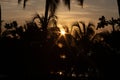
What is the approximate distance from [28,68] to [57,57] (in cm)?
301

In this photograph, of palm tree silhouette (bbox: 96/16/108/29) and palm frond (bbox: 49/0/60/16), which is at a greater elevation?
palm frond (bbox: 49/0/60/16)

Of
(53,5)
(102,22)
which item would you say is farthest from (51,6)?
(102,22)

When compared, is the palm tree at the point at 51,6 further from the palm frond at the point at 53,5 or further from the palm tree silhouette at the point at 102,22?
the palm tree silhouette at the point at 102,22

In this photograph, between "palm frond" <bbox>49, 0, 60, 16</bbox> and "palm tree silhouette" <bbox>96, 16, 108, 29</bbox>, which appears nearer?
"palm tree silhouette" <bbox>96, 16, 108, 29</bbox>

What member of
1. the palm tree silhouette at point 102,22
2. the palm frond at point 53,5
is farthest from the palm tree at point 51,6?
the palm tree silhouette at point 102,22

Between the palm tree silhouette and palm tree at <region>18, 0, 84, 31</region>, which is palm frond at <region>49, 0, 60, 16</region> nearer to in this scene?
palm tree at <region>18, 0, 84, 31</region>

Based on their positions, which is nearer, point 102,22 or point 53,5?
point 102,22

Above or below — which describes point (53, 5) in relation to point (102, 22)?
above

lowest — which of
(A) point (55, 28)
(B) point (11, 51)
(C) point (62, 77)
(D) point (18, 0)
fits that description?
(C) point (62, 77)

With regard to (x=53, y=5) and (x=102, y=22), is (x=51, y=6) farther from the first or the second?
(x=102, y=22)

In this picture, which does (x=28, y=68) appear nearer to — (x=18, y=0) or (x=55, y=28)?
(x=55, y=28)

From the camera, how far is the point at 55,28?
30953mm

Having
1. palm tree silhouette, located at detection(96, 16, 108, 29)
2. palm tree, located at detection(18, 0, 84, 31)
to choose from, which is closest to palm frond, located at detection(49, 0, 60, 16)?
palm tree, located at detection(18, 0, 84, 31)

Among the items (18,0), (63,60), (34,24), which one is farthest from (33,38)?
(18,0)
